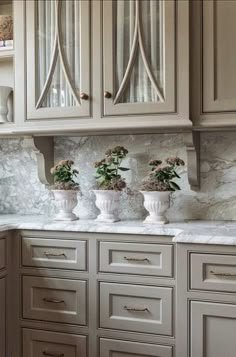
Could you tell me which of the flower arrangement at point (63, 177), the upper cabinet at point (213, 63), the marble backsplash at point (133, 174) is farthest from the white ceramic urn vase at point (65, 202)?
the upper cabinet at point (213, 63)

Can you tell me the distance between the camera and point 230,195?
7.50 ft

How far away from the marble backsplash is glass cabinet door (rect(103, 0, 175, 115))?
1.20 ft

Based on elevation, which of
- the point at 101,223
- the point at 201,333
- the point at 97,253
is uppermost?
the point at 101,223

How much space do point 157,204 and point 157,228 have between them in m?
0.20

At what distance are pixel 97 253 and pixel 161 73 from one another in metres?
0.93

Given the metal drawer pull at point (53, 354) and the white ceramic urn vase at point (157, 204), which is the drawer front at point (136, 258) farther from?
the metal drawer pull at point (53, 354)

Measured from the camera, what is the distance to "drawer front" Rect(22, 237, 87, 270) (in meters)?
2.06

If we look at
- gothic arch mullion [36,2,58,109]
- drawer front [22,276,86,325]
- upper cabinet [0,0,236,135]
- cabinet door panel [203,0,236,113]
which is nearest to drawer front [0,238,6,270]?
drawer front [22,276,86,325]

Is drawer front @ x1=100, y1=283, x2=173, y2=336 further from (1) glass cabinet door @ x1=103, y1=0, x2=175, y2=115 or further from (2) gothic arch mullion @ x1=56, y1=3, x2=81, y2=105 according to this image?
(2) gothic arch mullion @ x1=56, y1=3, x2=81, y2=105

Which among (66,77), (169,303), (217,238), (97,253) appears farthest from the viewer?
(66,77)

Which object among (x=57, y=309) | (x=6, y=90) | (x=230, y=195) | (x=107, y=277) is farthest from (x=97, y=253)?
(x=6, y=90)

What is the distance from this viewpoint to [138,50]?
2.09 meters

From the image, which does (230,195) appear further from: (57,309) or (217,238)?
(57,309)

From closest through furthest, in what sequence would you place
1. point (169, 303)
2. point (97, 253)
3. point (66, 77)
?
1. point (169, 303)
2. point (97, 253)
3. point (66, 77)
